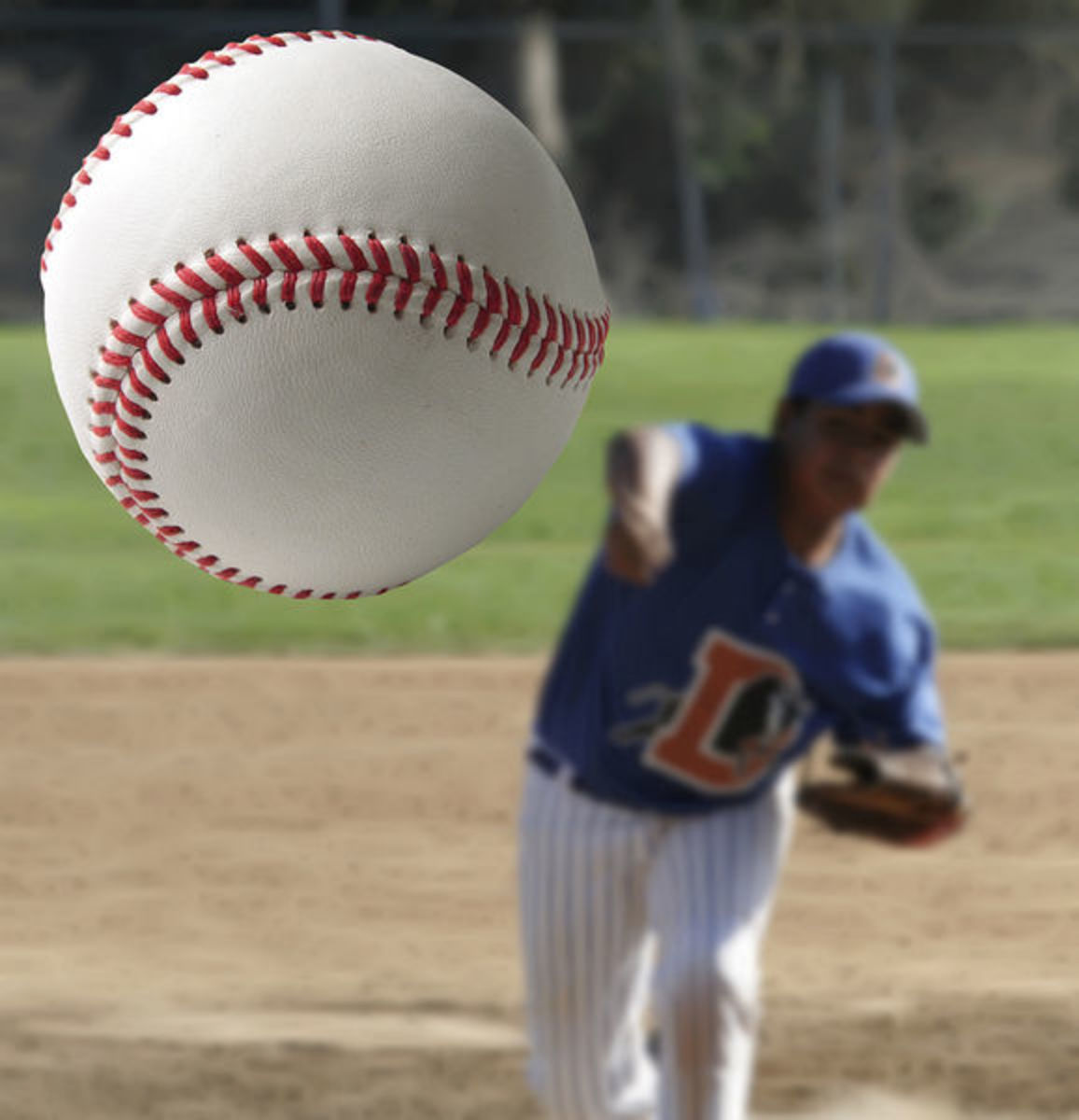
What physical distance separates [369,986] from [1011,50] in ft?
66.3

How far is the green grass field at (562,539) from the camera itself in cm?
934

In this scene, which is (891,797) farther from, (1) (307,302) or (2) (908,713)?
(1) (307,302)

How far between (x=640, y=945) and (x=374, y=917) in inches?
73.4

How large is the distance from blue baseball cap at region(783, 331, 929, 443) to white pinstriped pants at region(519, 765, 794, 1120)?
2.49 feet

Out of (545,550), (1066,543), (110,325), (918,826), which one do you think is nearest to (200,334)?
(110,325)

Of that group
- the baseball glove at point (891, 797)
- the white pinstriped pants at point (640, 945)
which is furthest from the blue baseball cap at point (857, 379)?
the white pinstriped pants at point (640, 945)

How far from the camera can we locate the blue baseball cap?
3.95m

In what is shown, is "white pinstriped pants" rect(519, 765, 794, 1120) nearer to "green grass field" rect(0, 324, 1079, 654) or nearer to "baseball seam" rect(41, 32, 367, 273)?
"baseball seam" rect(41, 32, 367, 273)

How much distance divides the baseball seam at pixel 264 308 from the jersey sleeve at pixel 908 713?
1847 millimetres

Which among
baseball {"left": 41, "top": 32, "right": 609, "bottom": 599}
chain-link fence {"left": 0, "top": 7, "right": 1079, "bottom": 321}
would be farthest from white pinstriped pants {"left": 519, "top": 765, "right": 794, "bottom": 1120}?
chain-link fence {"left": 0, "top": 7, "right": 1079, "bottom": 321}

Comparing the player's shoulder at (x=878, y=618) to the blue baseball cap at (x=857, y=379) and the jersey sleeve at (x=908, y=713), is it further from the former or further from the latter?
the blue baseball cap at (x=857, y=379)

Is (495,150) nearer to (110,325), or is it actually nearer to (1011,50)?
(110,325)

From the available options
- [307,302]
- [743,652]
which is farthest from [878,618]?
[307,302]

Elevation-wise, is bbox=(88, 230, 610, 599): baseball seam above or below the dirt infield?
above
